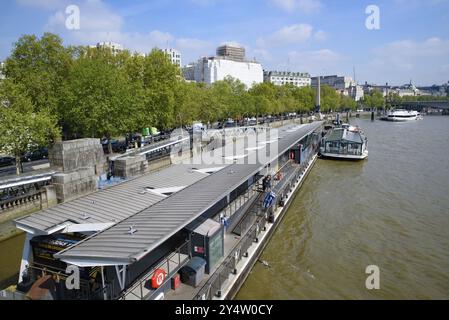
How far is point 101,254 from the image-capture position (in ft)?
26.9

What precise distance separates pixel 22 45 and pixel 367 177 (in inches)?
1397

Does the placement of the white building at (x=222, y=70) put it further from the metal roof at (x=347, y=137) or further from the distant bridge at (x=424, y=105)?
the metal roof at (x=347, y=137)

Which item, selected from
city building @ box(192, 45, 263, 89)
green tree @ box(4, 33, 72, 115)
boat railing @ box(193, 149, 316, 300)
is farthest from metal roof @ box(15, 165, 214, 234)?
city building @ box(192, 45, 263, 89)

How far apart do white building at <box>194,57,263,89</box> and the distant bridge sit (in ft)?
258

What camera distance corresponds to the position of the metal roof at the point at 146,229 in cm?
820

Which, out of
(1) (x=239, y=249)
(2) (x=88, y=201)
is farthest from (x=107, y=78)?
(1) (x=239, y=249)

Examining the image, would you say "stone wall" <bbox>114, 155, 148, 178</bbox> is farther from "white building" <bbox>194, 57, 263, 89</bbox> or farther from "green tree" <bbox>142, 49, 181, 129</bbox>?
"white building" <bbox>194, 57, 263, 89</bbox>

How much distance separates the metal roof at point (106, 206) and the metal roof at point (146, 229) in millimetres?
986

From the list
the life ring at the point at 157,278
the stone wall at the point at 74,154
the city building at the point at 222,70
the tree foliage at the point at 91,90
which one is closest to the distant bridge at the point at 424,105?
the city building at the point at 222,70

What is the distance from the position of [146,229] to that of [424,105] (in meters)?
180

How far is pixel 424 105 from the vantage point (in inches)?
6250

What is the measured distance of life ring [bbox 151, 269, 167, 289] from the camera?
9617mm

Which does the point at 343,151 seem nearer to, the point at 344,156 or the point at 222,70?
the point at 344,156

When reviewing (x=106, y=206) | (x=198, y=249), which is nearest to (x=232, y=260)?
(x=198, y=249)
